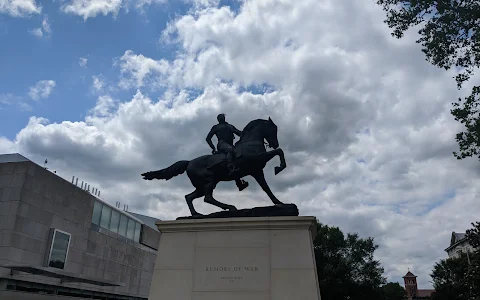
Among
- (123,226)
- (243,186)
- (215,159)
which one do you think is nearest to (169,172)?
(215,159)

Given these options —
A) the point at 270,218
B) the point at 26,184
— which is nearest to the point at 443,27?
the point at 270,218

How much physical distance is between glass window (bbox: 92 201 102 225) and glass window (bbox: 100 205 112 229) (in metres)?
0.53

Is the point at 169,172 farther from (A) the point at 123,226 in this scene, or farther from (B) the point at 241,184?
(A) the point at 123,226

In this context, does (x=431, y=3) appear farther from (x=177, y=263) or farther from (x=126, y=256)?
(x=126, y=256)

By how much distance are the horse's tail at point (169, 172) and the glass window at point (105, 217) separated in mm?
21221

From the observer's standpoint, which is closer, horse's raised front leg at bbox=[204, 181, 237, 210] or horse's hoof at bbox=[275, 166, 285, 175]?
horse's hoof at bbox=[275, 166, 285, 175]

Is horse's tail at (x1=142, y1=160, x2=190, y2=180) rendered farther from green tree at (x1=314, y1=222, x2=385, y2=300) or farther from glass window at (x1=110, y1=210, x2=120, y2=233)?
green tree at (x1=314, y1=222, x2=385, y2=300)

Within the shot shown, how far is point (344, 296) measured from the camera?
38.3 meters

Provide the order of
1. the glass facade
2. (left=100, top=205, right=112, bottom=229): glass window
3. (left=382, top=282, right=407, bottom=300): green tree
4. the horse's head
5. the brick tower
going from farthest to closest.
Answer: the brick tower < (left=382, top=282, right=407, bottom=300): green tree < (left=100, top=205, right=112, bottom=229): glass window < the glass facade < the horse's head

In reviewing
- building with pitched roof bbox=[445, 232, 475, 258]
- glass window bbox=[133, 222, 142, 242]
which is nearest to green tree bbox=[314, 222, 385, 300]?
glass window bbox=[133, 222, 142, 242]

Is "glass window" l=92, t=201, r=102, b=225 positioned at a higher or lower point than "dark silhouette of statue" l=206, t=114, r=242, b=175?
higher

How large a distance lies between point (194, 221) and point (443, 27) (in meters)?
10.5

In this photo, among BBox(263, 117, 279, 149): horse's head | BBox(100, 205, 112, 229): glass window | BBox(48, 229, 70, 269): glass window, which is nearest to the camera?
BBox(263, 117, 279, 149): horse's head

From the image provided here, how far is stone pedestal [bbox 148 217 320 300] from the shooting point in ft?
31.6
